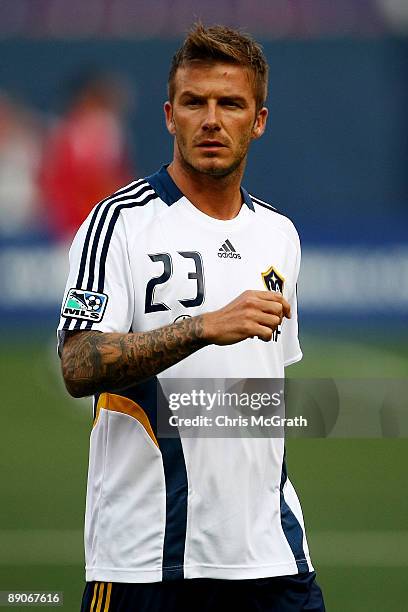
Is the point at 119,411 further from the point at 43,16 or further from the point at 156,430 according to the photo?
the point at 43,16

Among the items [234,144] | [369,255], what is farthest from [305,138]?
[234,144]

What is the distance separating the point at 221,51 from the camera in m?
3.23

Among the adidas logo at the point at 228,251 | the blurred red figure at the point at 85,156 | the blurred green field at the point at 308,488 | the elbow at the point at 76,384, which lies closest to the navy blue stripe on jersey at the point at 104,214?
the elbow at the point at 76,384

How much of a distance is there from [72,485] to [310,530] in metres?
1.47

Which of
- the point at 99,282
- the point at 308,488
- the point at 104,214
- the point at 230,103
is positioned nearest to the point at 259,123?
the point at 230,103

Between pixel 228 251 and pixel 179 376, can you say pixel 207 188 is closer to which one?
pixel 228 251

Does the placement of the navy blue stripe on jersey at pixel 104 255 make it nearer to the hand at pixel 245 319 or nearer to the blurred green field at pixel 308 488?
the hand at pixel 245 319

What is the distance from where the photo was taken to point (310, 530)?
246 inches

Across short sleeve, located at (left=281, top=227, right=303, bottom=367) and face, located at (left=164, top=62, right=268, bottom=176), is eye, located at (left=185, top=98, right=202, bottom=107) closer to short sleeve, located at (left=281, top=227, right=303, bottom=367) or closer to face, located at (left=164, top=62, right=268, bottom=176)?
face, located at (left=164, top=62, right=268, bottom=176)

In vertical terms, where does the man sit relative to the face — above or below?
→ below

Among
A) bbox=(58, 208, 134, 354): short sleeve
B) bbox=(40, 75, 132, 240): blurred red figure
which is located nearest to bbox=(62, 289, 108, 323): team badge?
bbox=(58, 208, 134, 354): short sleeve

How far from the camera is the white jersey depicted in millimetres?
3092

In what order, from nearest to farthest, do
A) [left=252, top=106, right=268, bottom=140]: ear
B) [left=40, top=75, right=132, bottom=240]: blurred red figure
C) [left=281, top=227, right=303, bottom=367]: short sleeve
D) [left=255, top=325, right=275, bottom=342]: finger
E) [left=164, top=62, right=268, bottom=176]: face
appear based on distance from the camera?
[left=255, top=325, right=275, bottom=342]: finger < [left=164, top=62, right=268, bottom=176]: face < [left=252, top=106, right=268, bottom=140]: ear < [left=281, top=227, right=303, bottom=367]: short sleeve < [left=40, top=75, right=132, bottom=240]: blurred red figure

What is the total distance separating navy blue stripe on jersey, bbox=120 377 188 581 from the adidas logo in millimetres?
369
